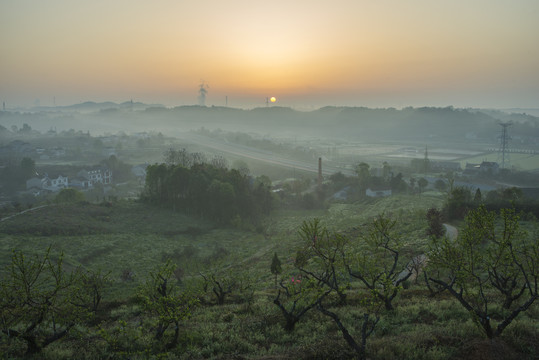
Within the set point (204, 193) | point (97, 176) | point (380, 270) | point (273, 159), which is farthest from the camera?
point (273, 159)

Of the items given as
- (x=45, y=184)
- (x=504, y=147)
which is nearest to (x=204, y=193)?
(x=45, y=184)

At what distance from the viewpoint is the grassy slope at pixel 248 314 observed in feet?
28.6

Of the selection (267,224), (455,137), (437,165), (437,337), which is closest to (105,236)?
(267,224)

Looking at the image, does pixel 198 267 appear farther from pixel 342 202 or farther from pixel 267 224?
pixel 342 202

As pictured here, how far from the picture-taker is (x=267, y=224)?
137 feet

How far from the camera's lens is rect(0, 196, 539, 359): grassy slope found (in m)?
8.72

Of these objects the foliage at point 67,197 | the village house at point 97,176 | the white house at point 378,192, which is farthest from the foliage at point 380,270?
the village house at point 97,176

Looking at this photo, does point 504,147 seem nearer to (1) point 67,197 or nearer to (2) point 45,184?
(1) point 67,197

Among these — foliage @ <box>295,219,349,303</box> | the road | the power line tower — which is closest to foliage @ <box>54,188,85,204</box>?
foliage @ <box>295,219,349,303</box>

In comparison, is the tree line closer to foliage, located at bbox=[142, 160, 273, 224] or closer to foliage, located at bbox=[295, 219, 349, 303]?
foliage, located at bbox=[142, 160, 273, 224]

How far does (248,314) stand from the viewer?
502 inches

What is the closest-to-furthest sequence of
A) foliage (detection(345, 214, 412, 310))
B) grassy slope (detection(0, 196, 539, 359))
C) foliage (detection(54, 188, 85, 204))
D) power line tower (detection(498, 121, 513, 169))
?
grassy slope (detection(0, 196, 539, 359)) < foliage (detection(345, 214, 412, 310)) < foliage (detection(54, 188, 85, 204)) < power line tower (detection(498, 121, 513, 169))

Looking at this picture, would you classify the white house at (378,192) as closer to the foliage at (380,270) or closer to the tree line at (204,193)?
the tree line at (204,193)

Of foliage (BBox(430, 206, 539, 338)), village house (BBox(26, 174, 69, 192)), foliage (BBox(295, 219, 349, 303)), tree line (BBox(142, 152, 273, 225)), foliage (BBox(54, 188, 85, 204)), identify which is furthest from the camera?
village house (BBox(26, 174, 69, 192))
